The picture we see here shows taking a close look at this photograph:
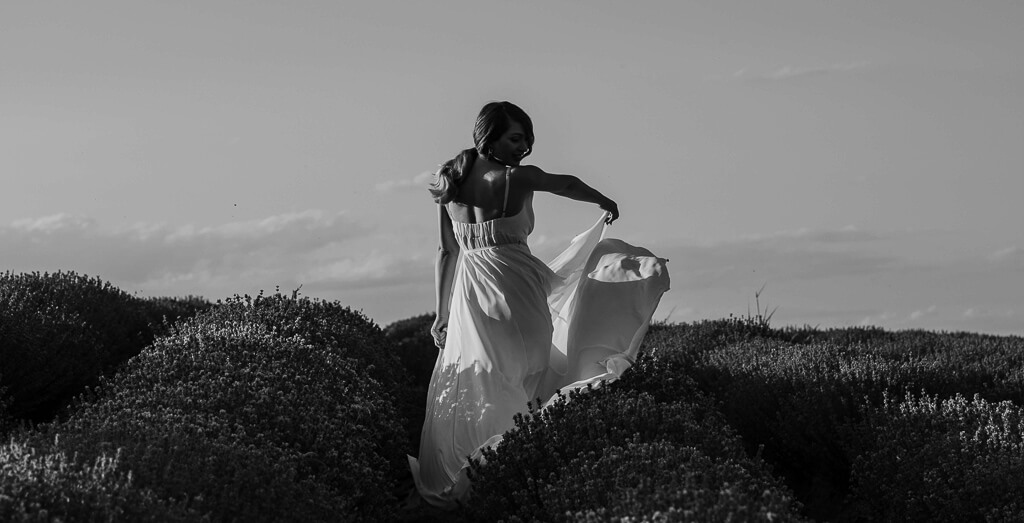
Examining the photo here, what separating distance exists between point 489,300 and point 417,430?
106 inches

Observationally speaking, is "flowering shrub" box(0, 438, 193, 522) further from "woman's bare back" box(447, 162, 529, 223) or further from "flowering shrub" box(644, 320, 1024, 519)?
"flowering shrub" box(644, 320, 1024, 519)

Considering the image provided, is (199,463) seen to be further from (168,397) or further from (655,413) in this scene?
(655,413)

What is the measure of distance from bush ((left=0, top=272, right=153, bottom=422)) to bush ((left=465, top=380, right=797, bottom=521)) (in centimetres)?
390

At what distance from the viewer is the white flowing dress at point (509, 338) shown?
270 inches

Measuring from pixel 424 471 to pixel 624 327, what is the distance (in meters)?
1.67

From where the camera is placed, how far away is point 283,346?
25.0 feet

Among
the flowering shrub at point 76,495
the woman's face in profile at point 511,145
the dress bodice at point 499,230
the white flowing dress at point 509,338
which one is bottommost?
the flowering shrub at point 76,495

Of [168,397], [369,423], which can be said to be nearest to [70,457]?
[168,397]

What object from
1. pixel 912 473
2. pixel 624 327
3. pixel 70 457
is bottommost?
pixel 912 473

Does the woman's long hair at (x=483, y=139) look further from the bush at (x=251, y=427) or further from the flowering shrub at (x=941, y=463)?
the flowering shrub at (x=941, y=463)

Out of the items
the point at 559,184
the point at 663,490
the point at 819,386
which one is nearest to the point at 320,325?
the point at 559,184

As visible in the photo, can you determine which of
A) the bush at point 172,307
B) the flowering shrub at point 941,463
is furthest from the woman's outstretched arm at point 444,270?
the bush at point 172,307

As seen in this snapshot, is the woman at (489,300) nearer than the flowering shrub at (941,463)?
No

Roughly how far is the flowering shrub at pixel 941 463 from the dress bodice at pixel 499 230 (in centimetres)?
267
